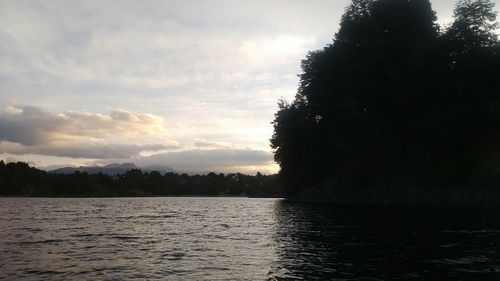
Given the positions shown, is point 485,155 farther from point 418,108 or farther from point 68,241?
point 68,241

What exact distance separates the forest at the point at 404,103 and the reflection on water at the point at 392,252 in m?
38.8

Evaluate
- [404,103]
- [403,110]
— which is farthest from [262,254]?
[403,110]

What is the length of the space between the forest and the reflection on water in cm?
3881

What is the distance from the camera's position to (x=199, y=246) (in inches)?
1179

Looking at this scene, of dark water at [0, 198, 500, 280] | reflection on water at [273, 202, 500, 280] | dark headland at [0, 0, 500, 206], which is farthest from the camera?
dark headland at [0, 0, 500, 206]

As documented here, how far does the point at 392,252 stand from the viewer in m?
26.0

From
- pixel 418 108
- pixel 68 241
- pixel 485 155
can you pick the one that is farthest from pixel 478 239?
pixel 418 108

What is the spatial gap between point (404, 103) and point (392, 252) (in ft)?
213

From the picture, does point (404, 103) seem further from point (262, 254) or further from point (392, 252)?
point (262, 254)

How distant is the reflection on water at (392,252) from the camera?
19.9m

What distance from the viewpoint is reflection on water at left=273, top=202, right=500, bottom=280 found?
65.4ft

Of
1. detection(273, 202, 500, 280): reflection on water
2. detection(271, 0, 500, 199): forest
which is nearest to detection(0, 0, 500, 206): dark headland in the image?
detection(271, 0, 500, 199): forest

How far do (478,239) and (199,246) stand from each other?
2057 centimetres

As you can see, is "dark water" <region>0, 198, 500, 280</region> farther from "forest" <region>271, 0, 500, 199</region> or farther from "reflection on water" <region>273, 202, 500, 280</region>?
"forest" <region>271, 0, 500, 199</region>
